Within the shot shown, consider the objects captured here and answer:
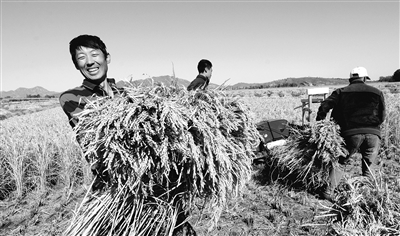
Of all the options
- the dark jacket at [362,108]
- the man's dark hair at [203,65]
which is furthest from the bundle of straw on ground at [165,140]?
the dark jacket at [362,108]

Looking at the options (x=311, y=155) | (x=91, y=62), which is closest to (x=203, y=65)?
(x=91, y=62)

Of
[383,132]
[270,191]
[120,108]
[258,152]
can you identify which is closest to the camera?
[120,108]

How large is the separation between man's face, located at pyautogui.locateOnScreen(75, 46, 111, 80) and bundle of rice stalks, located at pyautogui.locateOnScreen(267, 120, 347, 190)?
3153 mm

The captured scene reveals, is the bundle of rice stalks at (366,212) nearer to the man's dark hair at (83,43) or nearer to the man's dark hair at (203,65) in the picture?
the man's dark hair at (83,43)

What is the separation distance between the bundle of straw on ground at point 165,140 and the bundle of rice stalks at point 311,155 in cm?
262

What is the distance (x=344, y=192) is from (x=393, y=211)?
0.28m

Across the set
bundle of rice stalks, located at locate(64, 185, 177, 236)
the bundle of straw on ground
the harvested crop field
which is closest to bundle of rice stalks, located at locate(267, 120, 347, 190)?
the harvested crop field

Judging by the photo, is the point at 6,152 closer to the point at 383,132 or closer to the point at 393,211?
the point at 393,211

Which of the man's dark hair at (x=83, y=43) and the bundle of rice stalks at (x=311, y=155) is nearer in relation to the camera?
the man's dark hair at (x=83, y=43)

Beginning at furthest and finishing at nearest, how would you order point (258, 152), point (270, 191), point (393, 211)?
point (258, 152) < point (270, 191) < point (393, 211)

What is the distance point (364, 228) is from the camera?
1575 millimetres

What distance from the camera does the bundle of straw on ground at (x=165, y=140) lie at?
1.23m

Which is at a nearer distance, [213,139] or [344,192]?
[213,139]

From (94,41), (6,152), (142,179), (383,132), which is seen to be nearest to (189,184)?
(142,179)
